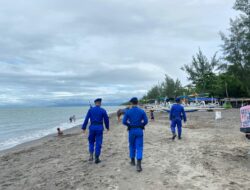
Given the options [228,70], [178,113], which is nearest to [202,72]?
[228,70]

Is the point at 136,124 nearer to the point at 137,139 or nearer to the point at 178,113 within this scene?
the point at 137,139

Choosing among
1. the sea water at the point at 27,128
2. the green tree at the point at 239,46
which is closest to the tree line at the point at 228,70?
the green tree at the point at 239,46

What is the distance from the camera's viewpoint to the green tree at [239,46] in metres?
41.3

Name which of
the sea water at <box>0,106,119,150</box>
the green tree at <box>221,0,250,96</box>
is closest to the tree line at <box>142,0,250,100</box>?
the green tree at <box>221,0,250,96</box>

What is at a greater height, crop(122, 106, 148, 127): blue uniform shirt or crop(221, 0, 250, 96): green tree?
crop(221, 0, 250, 96): green tree

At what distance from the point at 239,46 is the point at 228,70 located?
14.6 ft

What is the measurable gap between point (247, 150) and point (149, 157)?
334 cm

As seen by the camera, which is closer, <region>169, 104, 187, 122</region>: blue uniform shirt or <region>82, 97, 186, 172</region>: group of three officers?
<region>82, 97, 186, 172</region>: group of three officers

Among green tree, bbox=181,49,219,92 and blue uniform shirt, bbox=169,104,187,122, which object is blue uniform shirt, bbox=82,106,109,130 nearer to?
blue uniform shirt, bbox=169,104,187,122

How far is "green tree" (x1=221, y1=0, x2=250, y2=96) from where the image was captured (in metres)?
41.3

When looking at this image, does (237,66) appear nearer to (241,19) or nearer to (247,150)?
→ (241,19)

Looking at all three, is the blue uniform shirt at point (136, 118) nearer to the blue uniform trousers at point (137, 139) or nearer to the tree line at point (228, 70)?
the blue uniform trousers at point (137, 139)

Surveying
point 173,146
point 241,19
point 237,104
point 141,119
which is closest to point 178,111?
point 173,146

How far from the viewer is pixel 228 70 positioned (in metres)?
46.8
